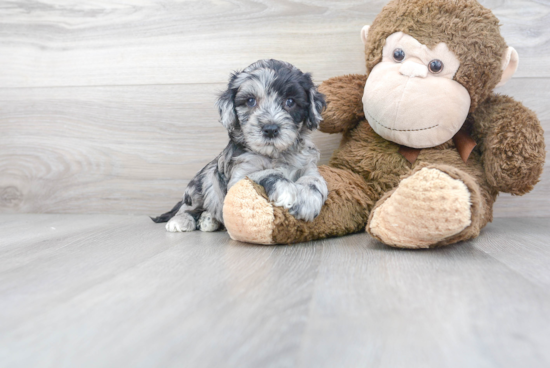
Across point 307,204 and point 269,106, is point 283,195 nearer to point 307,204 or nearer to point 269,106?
point 307,204

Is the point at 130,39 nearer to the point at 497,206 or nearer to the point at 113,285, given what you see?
the point at 113,285

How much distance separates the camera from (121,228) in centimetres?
198

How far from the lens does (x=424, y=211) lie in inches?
51.3

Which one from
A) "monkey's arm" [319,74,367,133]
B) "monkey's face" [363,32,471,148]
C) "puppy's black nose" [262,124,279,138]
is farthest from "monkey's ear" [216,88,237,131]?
"monkey's face" [363,32,471,148]

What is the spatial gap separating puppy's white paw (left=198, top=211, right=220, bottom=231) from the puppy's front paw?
53cm

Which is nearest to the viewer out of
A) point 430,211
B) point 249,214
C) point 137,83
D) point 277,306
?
point 277,306

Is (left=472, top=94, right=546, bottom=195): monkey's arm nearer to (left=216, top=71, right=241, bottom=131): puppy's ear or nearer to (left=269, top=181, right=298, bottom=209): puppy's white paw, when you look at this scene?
(left=269, top=181, right=298, bottom=209): puppy's white paw

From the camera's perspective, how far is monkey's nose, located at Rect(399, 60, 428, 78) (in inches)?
64.1

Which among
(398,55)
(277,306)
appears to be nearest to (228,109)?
(398,55)

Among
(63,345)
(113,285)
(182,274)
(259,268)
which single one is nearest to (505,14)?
(259,268)

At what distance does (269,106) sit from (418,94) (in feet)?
1.80

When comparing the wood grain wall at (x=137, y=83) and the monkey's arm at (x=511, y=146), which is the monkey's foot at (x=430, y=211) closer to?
the monkey's arm at (x=511, y=146)

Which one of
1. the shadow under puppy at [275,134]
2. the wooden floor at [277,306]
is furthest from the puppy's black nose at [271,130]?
the wooden floor at [277,306]

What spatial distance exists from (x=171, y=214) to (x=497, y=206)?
5.36 feet
